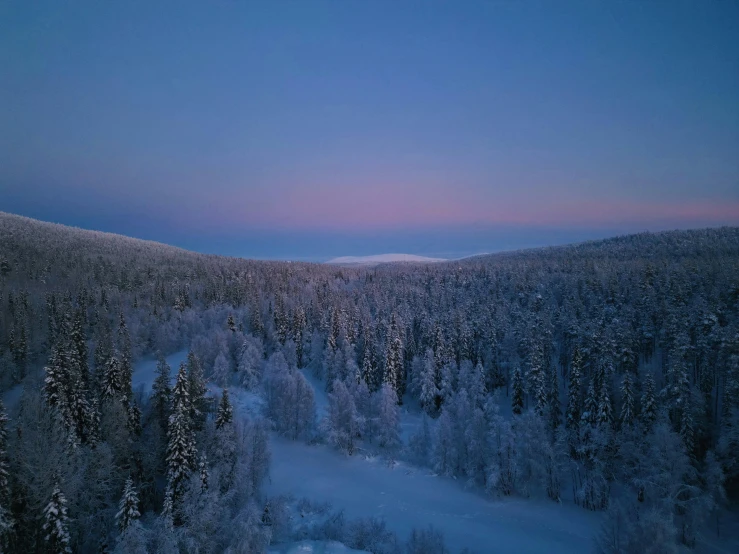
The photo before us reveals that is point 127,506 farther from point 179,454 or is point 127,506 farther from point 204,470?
point 204,470

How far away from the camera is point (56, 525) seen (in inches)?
1022

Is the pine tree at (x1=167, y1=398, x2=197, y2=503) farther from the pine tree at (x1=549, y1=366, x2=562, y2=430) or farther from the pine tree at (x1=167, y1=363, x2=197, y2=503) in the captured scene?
the pine tree at (x1=549, y1=366, x2=562, y2=430)

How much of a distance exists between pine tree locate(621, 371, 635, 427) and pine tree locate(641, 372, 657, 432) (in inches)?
52.1

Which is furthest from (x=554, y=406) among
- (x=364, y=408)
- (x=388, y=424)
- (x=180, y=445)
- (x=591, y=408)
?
(x=180, y=445)

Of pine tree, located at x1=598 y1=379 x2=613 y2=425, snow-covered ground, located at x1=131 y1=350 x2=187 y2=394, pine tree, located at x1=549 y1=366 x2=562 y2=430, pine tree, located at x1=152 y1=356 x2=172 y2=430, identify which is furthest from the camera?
snow-covered ground, located at x1=131 y1=350 x2=187 y2=394

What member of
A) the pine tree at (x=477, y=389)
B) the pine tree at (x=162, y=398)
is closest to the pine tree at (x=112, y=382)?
the pine tree at (x=162, y=398)

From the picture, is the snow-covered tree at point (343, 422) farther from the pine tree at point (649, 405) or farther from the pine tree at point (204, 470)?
the pine tree at point (649, 405)

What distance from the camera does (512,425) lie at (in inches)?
2046

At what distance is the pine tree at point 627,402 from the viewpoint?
163 ft

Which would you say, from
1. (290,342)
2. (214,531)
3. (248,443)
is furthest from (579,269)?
(214,531)

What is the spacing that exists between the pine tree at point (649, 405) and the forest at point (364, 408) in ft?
0.60

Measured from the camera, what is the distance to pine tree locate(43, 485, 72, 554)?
25922mm

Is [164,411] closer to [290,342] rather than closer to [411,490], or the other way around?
[411,490]

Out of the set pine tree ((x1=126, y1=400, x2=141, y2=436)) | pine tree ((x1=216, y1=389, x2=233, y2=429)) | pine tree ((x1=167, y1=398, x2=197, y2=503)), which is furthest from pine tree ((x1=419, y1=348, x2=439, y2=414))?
pine tree ((x1=126, y1=400, x2=141, y2=436))
